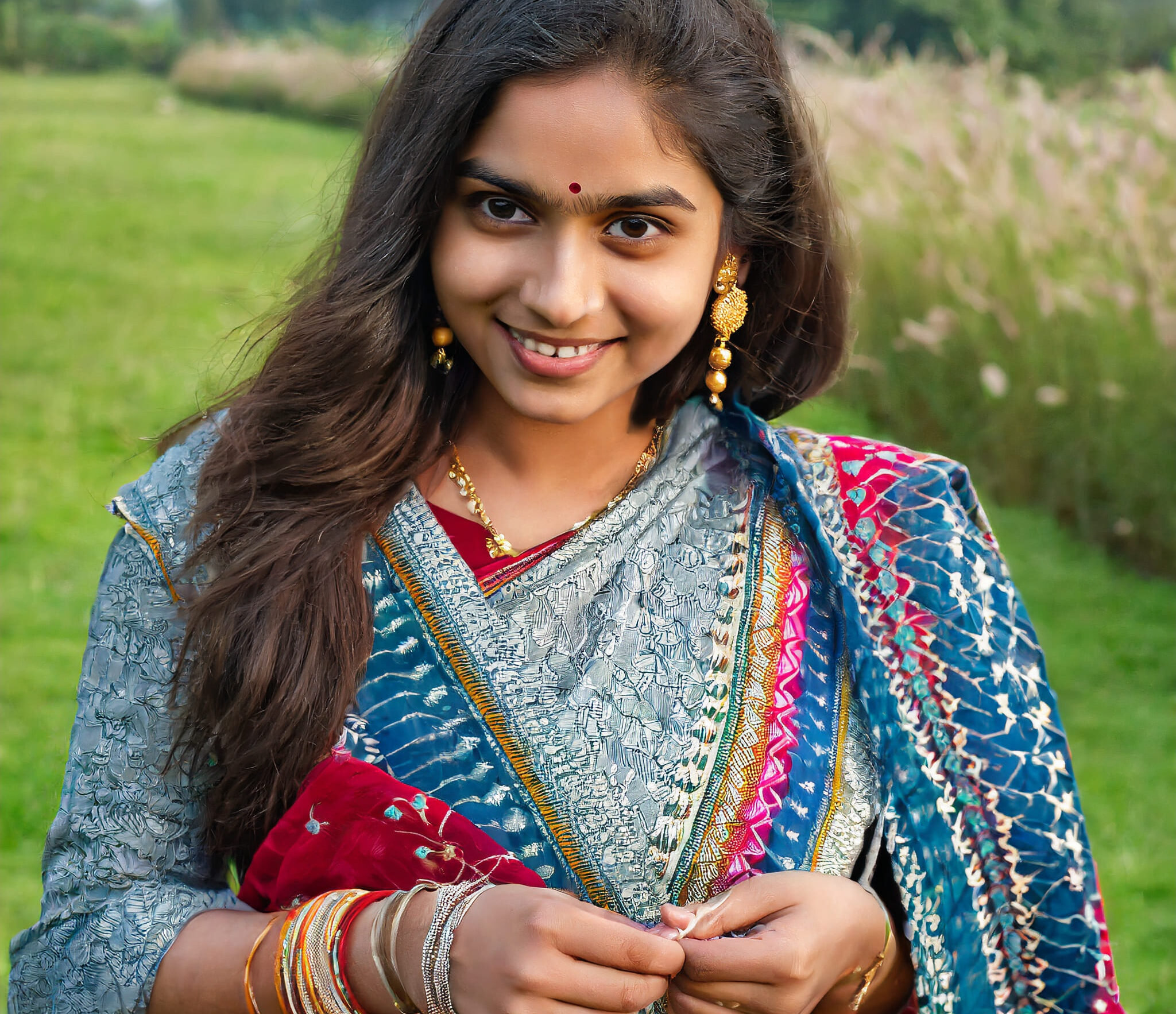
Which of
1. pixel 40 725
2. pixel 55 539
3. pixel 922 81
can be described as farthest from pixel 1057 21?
pixel 40 725

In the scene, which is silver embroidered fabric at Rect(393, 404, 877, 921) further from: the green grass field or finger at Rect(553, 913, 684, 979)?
the green grass field

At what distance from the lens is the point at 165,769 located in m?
1.48

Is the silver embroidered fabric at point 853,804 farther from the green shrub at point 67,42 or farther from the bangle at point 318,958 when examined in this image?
the green shrub at point 67,42

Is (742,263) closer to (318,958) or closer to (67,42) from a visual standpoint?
(318,958)

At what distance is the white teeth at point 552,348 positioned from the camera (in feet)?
4.81

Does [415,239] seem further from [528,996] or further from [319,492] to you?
[528,996]

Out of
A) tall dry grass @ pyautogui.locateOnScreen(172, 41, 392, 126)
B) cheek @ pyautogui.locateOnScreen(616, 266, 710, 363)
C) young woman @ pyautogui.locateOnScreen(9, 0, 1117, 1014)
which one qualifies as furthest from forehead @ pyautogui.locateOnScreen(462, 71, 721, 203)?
tall dry grass @ pyautogui.locateOnScreen(172, 41, 392, 126)

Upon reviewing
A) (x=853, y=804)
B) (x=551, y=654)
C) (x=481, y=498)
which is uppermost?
(x=481, y=498)

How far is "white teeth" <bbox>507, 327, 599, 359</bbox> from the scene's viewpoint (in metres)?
1.46

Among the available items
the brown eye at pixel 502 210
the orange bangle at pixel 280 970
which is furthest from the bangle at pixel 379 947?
the brown eye at pixel 502 210

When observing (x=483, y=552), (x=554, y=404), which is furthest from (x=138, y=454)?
(x=554, y=404)

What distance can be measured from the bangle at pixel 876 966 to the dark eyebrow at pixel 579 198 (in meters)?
0.90

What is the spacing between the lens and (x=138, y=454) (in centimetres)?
180

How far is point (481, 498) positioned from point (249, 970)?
25.9 inches
